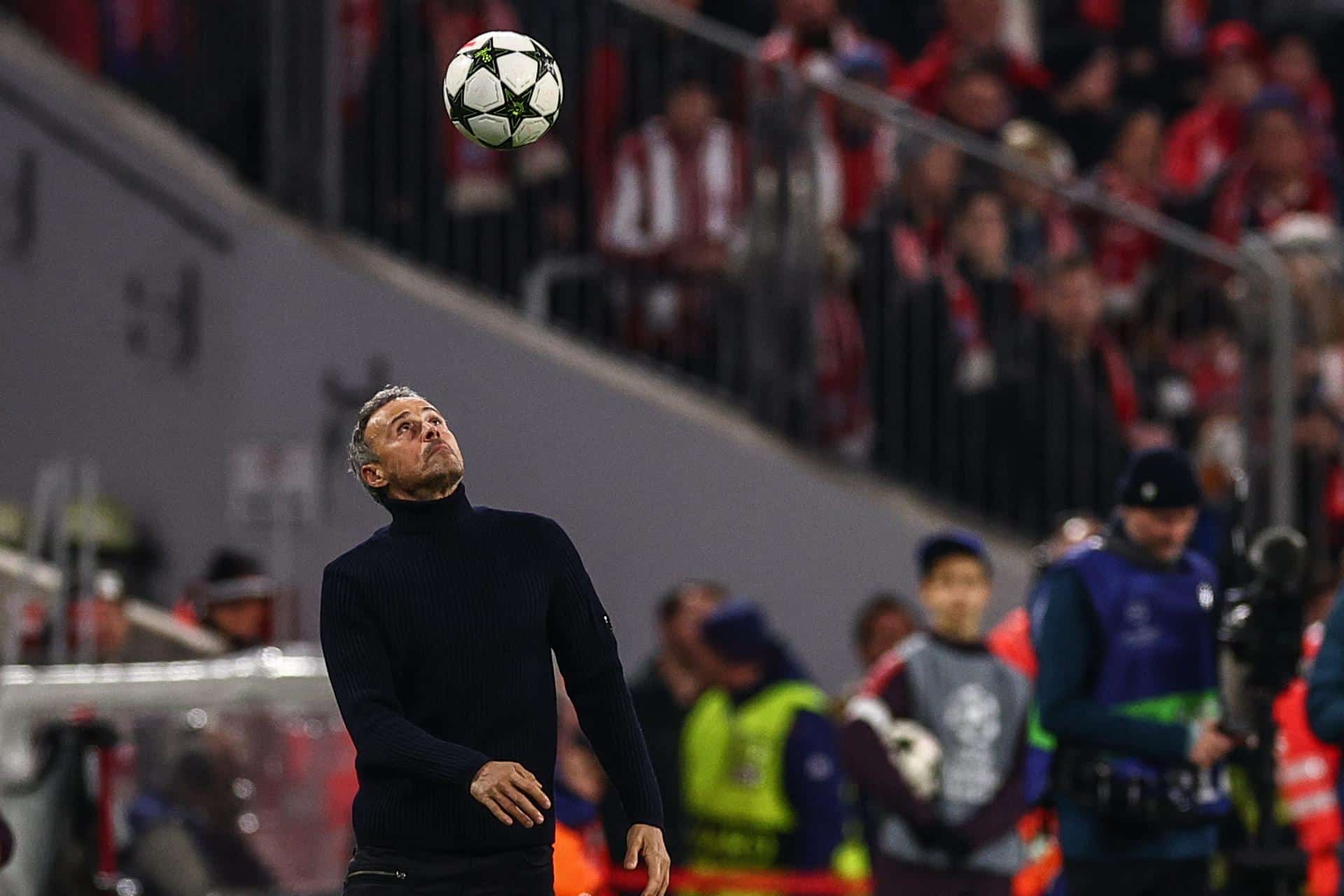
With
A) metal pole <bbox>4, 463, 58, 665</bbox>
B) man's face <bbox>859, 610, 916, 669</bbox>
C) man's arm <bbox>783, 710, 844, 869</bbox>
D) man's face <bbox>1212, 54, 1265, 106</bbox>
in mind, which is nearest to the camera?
man's arm <bbox>783, 710, 844, 869</bbox>

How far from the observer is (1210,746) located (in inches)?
339

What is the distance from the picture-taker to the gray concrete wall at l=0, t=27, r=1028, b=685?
13578 millimetres

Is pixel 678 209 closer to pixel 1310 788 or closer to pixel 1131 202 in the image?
pixel 1131 202

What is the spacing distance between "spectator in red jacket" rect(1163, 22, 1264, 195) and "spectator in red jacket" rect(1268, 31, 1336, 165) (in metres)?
0.17

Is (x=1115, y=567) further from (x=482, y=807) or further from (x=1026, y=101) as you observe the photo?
(x=1026, y=101)

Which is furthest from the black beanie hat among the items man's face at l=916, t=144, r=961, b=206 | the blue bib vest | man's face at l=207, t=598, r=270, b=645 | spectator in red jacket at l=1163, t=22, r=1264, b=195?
spectator in red jacket at l=1163, t=22, r=1264, b=195

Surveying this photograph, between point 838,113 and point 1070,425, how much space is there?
1802 millimetres

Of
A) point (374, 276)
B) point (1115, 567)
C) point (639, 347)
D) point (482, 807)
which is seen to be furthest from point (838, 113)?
point (482, 807)

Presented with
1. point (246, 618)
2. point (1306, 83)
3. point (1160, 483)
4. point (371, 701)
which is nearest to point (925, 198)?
point (246, 618)

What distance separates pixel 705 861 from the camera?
1121cm

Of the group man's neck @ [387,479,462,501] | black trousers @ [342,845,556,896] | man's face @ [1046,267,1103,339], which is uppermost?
man's face @ [1046,267,1103,339]

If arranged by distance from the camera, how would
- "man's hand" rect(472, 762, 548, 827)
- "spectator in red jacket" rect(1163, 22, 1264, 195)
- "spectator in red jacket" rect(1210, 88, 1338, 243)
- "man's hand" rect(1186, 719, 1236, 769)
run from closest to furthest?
"man's hand" rect(472, 762, 548, 827) < "man's hand" rect(1186, 719, 1236, 769) < "spectator in red jacket" rect(1210, 88, 1338, 243) < "spectator in red jacket" rect(1163, 22, 1264, 195)

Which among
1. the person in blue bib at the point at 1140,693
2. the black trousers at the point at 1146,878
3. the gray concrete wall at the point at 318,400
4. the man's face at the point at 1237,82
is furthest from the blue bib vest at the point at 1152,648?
the man's face at the point at 1237,82

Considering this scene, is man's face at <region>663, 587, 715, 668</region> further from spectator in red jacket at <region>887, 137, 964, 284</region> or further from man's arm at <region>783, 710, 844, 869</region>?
spectator in red jacket at <region>887, 137, 964, 284</region>
